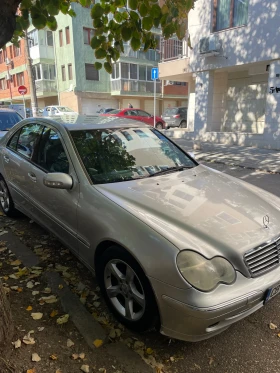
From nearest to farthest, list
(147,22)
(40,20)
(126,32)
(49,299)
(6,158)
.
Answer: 1. (49,299)
2. (40,20)
3. (147,22)
4. (126,32)
5. (6,158)

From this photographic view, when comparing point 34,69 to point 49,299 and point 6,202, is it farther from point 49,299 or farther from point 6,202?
point 49,299

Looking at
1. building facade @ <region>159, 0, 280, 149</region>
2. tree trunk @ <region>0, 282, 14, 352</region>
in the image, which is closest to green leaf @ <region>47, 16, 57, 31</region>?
tree trunk @ <region>0, 282, 14, 352</region>

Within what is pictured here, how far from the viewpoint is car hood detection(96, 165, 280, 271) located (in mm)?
2045

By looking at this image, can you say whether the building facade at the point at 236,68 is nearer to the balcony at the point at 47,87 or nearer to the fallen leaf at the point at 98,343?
the fallen leaf at the point at 98,343

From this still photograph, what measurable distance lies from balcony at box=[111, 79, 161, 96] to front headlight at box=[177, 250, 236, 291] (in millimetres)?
27878

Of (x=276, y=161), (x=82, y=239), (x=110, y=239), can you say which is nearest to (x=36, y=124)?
(x=82, y=239)

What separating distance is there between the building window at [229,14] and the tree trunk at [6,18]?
11.3m

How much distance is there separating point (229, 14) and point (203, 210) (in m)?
12.2

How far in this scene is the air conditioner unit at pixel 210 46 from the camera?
12039 mm

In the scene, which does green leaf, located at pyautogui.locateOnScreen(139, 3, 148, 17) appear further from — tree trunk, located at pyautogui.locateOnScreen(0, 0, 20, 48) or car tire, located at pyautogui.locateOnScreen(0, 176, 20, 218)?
car tire, located at pyautogui.locateOnScreen(0, 176, 20, 218)

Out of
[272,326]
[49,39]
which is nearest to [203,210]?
[272,326]

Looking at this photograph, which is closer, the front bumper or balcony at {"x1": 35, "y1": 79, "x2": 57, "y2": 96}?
the front bumper

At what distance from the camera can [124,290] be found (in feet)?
7.62

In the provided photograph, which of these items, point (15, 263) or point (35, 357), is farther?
point (15, 263)
